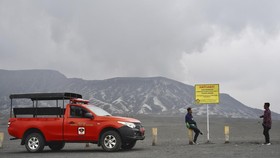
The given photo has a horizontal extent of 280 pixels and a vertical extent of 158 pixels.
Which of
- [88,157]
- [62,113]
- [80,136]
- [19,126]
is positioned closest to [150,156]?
[88,157]

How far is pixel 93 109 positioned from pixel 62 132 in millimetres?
1678

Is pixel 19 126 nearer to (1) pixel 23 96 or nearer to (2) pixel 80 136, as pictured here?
(1) pixel 23 96

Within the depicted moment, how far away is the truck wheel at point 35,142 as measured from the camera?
1856cm

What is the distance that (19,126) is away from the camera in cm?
1888

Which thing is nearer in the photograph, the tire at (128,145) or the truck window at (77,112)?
the truck window at (77,112)

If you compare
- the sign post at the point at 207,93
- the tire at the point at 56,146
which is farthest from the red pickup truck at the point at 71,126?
the sign post at the point at 207,93

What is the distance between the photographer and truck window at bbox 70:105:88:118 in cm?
1836

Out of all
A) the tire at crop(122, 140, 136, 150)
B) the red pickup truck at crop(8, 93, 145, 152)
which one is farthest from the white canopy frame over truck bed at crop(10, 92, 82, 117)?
the tire at crop(122, 140, 136, 150)

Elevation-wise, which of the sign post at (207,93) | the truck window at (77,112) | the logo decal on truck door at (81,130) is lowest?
the logo decal on truck door at (81,130)

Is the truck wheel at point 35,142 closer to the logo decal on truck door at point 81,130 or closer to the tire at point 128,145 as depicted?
the logo decal on truck door at point 81,130

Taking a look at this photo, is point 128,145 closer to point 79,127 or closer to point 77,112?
point 79,127

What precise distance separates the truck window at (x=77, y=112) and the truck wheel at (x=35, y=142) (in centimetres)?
180

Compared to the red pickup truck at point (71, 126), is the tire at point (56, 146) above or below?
below

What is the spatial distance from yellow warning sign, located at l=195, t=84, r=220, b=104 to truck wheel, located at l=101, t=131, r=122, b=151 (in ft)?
27.6
